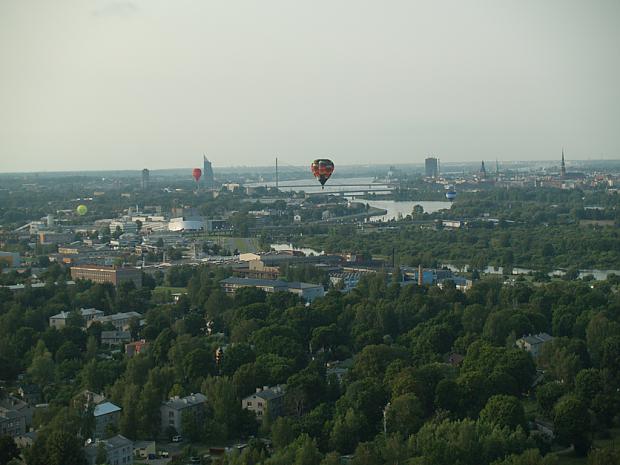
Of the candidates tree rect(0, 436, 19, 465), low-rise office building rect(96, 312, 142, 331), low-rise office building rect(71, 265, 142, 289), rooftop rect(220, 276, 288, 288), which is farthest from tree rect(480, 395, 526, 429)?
low-rise office building rect(71, 265, 142, 289)

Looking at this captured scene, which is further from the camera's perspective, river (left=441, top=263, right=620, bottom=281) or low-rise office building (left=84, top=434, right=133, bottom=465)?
river (left=441, top=263, right=620, bottom=281)

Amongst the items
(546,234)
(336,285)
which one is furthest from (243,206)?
(336,285)

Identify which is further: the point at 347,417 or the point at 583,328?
the point at 583,328

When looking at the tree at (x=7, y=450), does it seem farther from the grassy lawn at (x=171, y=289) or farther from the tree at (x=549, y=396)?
the grassy lawn at (x=171, y=289)

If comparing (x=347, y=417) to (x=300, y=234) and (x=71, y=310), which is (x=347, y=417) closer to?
(x=71, y=310)

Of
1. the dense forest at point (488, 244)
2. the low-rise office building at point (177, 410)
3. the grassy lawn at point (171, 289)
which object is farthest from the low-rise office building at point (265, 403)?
the dense forest at point (488, 244)

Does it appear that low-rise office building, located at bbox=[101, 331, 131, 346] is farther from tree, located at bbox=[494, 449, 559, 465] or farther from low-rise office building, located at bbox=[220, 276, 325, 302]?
tree, located at bbox=[494, 449, 559, 465]
